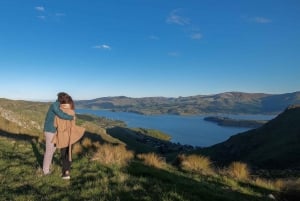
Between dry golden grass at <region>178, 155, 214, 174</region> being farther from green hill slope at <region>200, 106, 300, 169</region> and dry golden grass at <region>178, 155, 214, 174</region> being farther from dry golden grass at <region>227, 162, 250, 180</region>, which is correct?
green hill slope at <region>200, 106, 300, 169</region>

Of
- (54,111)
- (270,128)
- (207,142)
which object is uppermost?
(54,111)

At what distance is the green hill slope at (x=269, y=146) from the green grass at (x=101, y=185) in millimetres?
60220

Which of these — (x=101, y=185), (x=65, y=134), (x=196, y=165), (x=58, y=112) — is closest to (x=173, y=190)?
(x=101, y=185)

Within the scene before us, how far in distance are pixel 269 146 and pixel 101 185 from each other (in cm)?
8789

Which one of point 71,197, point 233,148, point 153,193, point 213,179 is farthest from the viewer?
point 233,148

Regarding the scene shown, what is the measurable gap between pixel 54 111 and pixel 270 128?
361 ft

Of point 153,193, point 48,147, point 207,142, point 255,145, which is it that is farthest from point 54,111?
point 207,142

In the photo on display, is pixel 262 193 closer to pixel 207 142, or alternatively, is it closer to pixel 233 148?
pixel 233 148

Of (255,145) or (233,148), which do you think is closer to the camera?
(255,145)

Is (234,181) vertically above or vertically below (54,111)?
below

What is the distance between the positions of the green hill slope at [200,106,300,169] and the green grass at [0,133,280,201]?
198ft

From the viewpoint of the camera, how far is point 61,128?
11188mm

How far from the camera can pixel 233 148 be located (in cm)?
10731

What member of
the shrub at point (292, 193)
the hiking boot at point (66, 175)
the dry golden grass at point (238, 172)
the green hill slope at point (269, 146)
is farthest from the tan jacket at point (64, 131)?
the green hill slope at point (269, 146)
